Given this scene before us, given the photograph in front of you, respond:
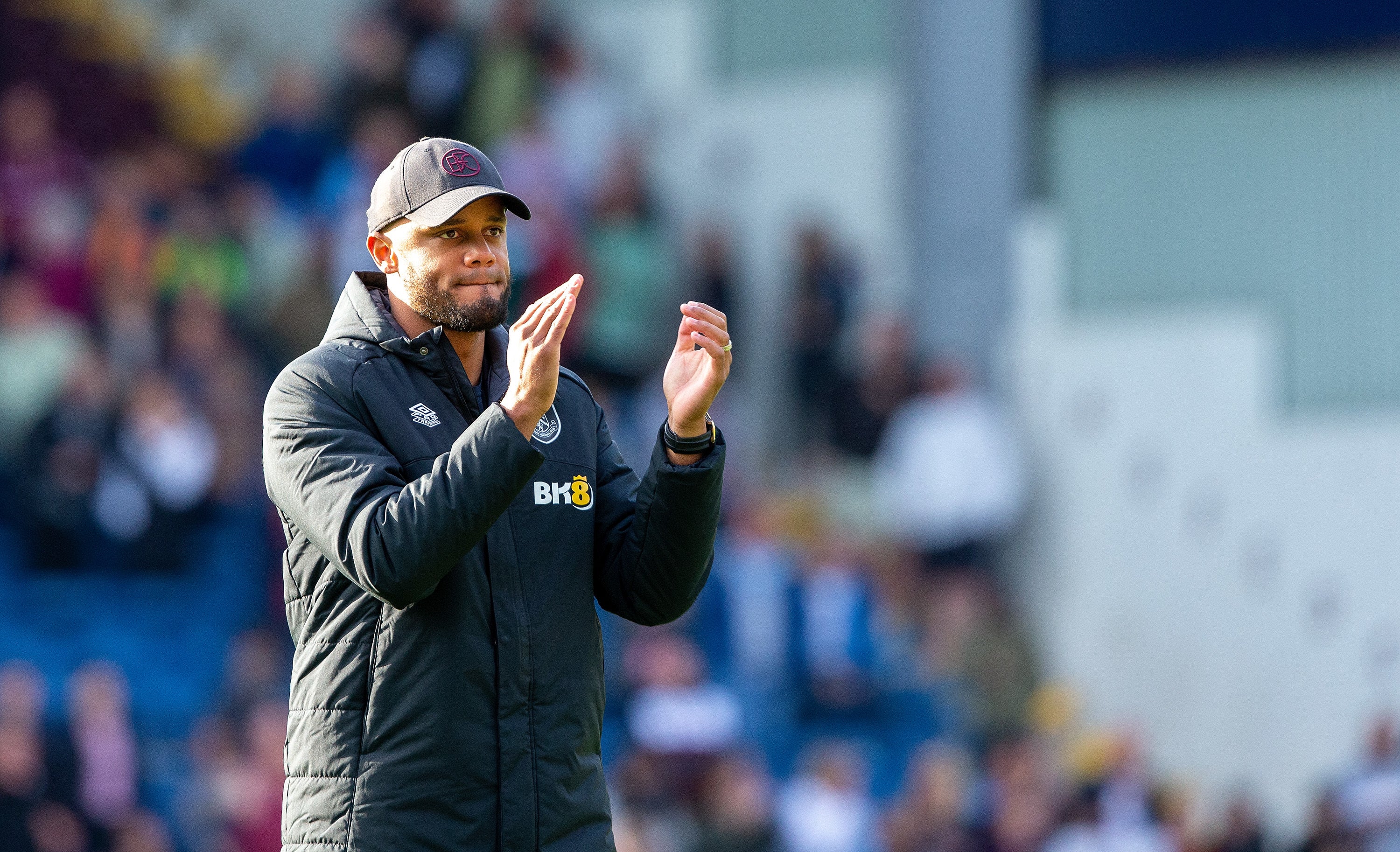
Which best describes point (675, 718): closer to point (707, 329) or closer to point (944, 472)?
point (944, 472)

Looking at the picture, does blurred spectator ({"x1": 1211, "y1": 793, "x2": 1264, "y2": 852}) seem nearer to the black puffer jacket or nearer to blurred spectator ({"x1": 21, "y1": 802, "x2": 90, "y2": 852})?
blurred spectator ({"x1": 21, "y1": 802, "x2": 90, "y2": 852})

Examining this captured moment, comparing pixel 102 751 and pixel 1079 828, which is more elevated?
pixel 102 751

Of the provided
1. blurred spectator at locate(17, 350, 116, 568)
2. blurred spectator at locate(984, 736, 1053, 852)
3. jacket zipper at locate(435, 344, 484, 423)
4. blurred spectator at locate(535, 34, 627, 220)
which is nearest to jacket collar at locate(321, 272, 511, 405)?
jacket zipper at locate(435, 344, 484, 423)

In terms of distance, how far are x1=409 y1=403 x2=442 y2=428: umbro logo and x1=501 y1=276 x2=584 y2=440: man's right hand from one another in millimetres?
231

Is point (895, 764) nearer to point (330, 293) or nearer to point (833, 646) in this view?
point (833, 646)

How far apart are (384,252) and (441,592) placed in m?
0.58

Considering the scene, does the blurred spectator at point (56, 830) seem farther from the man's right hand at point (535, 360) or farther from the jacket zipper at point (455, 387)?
the man's right hand at point (535, 360)

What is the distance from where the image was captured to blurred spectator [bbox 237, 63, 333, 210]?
11445 mm

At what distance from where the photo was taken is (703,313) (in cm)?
327

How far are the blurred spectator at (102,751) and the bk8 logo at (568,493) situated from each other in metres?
5.51

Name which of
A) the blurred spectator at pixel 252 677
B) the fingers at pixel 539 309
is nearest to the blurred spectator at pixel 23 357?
the blurred spectator at pixel 252 677

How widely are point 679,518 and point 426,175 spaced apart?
2.22ft

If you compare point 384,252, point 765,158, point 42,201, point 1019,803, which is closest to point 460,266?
point 384,252

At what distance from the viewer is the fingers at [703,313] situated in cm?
325
